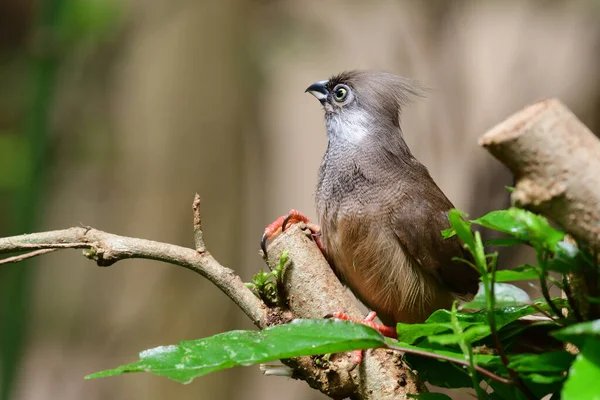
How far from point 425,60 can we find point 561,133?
4504mm

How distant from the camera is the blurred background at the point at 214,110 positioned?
5359mm

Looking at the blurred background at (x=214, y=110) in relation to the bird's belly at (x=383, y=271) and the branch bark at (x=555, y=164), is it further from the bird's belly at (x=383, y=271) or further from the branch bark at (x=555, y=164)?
the branch bark at (x=555, y=164)

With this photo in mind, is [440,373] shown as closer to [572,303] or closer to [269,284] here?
[572,303]

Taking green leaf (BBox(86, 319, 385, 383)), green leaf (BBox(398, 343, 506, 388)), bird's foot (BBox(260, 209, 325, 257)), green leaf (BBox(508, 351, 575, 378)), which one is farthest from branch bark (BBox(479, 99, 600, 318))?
bird's foot (BBox(260, 209, 325, 257))

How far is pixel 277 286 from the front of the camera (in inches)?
81.3

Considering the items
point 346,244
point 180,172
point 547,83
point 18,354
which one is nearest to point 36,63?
point 18,354

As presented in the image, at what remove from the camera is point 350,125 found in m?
3.18

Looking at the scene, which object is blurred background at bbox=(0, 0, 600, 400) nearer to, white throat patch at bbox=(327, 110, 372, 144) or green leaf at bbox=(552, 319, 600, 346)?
white throat patch at bbox=(327, 110, 372, 144)

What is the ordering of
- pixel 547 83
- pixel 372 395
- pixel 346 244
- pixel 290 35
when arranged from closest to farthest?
pixel 372 395
pixel 346 244
pixel 547 83
pixel 290 35

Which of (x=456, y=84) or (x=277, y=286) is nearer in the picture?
(x=277, y=286)

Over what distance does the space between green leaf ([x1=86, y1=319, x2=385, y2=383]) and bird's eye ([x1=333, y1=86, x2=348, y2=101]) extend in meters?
2.06

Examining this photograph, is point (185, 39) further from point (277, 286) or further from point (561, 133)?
point (561, 133)

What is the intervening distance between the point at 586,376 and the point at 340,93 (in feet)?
7.97

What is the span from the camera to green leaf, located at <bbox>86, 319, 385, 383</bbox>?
48.8 inches
